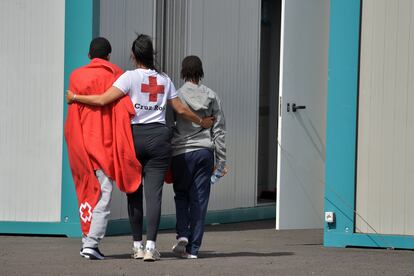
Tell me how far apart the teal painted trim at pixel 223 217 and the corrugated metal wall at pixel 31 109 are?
2.03 feet

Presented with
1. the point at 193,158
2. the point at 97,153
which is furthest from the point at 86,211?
the point at 193,158

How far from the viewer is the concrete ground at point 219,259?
807cm

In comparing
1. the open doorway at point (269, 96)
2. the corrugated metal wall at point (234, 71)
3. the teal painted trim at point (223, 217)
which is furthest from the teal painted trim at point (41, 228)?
the open doorway at point (269, 96)

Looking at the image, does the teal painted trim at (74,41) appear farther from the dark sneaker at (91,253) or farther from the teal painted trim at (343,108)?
the teal painted trim at (343,108)

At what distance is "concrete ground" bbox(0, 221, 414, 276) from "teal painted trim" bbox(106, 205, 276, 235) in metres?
0.25

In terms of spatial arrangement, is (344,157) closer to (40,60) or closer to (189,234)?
(189,234)

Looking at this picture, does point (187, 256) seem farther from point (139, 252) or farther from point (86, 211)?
point (86, 211)

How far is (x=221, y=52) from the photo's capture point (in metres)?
12.8

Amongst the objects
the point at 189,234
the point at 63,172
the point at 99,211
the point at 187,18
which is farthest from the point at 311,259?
the point at 187,18

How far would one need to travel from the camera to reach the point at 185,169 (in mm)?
8906

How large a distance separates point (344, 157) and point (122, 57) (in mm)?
2419

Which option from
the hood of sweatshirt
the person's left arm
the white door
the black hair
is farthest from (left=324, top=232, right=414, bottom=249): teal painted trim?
the person's left arm

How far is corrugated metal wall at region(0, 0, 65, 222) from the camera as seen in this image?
10633mm

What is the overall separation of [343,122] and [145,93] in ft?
6.80
